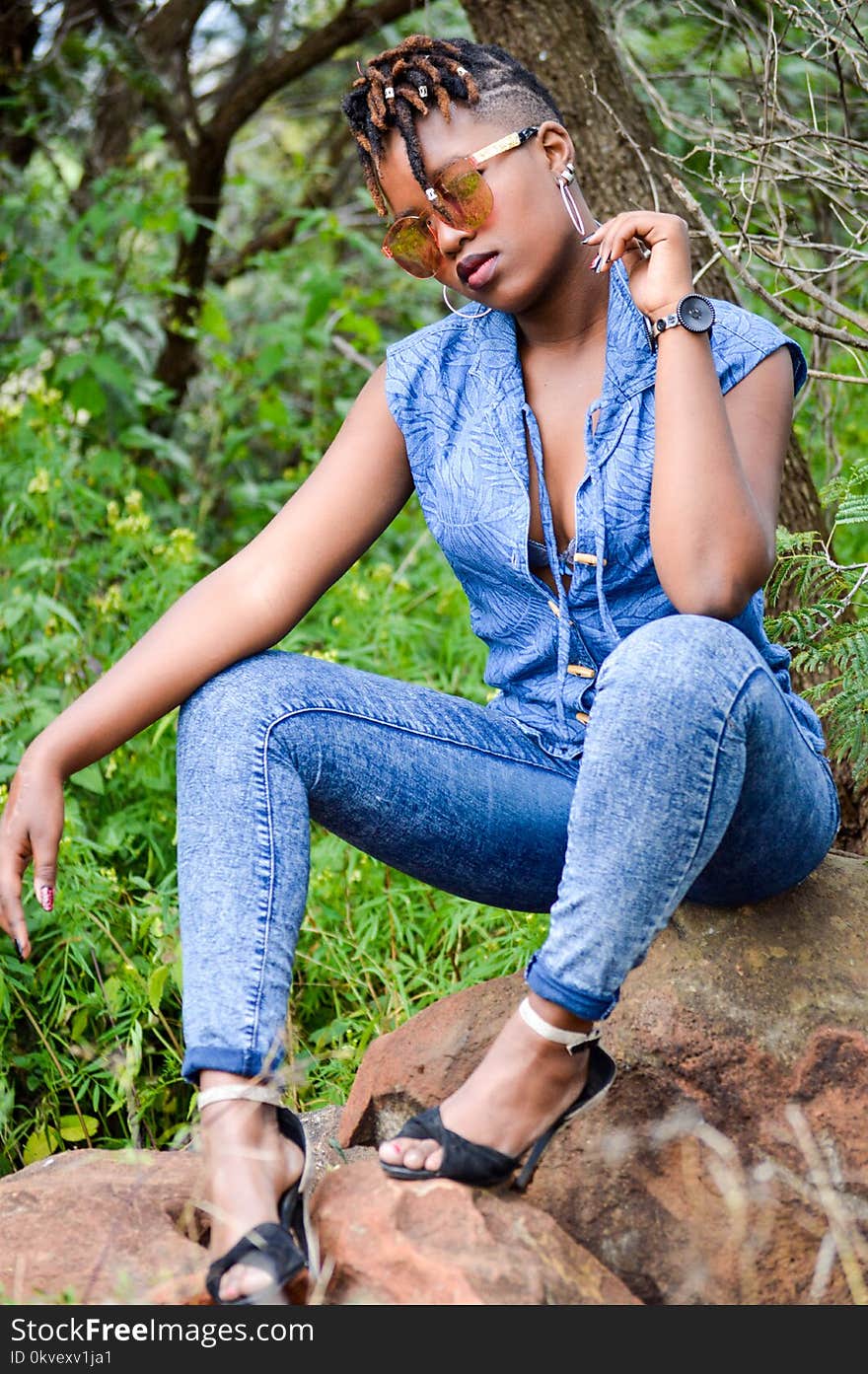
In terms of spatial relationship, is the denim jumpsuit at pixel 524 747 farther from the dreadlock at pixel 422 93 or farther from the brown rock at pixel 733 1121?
the dreadlock at pixel 422 93

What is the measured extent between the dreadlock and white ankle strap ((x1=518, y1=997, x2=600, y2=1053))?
1183 millimetres

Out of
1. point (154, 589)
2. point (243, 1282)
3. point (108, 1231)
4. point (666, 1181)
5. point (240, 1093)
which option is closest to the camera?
point (243, 1282)

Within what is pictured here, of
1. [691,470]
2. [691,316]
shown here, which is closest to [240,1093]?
[691,470]

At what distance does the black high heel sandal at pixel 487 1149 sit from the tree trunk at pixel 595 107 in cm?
175

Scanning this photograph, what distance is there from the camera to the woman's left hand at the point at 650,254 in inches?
76.9

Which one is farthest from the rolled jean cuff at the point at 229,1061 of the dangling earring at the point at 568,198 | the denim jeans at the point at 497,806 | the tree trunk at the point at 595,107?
the tree trunk at the point at 595,107

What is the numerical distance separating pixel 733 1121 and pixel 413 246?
1350mm

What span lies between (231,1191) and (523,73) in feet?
5.50

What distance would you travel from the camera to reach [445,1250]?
171 cm

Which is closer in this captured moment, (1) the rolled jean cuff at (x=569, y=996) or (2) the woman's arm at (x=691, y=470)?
(1) the rolled jean cuff at (x=569, y=996)

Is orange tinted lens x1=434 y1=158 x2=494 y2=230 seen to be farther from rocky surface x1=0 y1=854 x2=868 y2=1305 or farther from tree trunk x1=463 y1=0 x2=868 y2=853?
tree trunk x1=463 y1=0 x2=868 y2=853

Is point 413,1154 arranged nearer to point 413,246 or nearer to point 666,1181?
point 666,1181

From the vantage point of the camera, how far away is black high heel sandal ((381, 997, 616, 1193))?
180 centimetres
